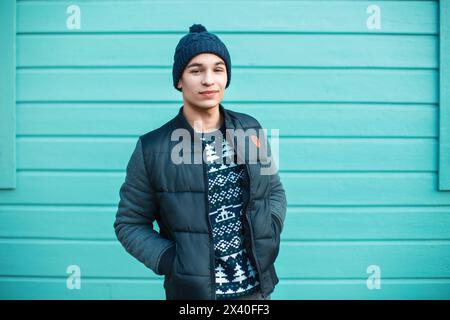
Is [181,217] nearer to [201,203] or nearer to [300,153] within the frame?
[201,203]

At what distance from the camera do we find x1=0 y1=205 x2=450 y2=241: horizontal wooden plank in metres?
2.95

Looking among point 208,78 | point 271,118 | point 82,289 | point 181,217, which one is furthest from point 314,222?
point 82,289

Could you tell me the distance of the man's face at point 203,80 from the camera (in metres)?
1.97

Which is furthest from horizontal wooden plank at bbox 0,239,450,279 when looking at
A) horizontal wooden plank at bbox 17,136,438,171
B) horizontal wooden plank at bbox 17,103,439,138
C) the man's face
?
the man's face

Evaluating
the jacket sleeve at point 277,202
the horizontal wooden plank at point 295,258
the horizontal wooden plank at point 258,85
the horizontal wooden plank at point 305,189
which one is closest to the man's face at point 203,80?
the jacket sleeve at point 277,202

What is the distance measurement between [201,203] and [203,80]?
21.9 inches

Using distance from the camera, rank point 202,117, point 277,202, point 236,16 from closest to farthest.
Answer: point 202,117
point 277,202
point 236,16

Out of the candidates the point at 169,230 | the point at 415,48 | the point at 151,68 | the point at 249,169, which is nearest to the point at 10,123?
the point at 151,68

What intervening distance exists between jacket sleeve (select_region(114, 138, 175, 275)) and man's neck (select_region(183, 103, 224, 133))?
10.8 inches

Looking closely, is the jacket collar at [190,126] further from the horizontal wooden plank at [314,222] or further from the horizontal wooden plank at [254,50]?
the horizontal wooden plank at [314,222]

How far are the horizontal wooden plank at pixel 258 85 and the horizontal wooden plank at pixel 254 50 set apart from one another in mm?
53

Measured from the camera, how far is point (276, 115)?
2.93 m

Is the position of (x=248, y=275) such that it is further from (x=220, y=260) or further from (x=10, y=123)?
(x=10, y=123)

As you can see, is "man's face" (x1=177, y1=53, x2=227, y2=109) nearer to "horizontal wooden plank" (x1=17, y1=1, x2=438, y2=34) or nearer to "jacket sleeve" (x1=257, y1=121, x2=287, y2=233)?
"jacket sleeve" (x1=257, y1=121, x2=287, y2=233)
